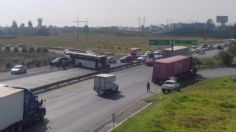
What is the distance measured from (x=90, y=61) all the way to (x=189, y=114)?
119 feet

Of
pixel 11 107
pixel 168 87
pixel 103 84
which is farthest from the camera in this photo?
pixel 168 87

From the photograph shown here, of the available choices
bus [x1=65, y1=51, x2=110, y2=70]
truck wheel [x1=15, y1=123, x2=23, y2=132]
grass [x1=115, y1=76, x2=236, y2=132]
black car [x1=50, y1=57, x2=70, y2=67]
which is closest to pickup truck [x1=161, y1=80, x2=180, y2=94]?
grass [x1=115, y1=76, x2=236, y2=132]

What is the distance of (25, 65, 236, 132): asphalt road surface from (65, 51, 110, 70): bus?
9352 mm

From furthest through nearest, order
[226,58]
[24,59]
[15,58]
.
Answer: [15,58]
[24,59]
[226,58]

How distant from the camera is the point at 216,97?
4612 cm

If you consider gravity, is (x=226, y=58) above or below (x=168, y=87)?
above

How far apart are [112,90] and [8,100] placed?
21752 millimetres

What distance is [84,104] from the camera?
41.0 m

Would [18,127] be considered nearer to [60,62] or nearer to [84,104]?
[84,104]

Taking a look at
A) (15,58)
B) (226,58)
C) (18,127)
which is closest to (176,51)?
(226,58)

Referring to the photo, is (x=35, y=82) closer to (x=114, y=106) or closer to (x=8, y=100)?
(x=114, y=106)

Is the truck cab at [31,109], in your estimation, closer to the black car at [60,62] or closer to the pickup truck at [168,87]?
the pickup truck at [168,87]


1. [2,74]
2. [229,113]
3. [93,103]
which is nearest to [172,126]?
[229,113]

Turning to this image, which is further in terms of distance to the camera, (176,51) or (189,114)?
(176,51)
